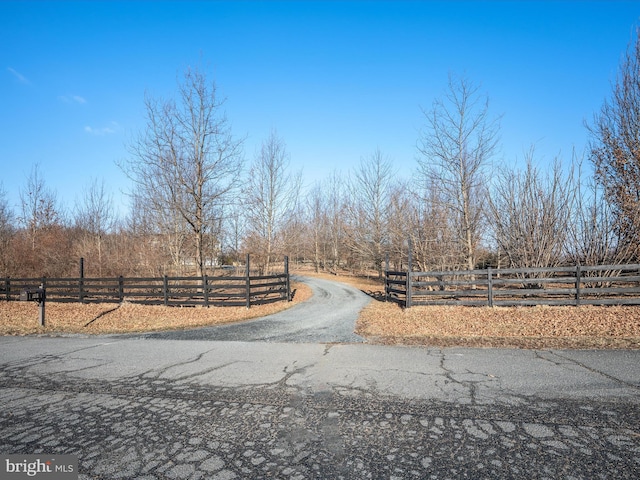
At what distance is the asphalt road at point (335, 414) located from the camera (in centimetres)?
293

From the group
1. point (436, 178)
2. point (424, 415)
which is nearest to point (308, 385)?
point (424, 415)

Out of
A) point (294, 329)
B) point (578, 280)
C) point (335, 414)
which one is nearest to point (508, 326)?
point (578, 280)

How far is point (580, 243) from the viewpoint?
44.0 feet

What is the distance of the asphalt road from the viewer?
293cm

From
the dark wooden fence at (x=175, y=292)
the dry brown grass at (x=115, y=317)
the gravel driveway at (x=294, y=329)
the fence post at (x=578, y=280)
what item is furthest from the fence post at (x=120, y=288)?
the fence post at (x=578, y=280)

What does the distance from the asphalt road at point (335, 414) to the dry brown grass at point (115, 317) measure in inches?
166

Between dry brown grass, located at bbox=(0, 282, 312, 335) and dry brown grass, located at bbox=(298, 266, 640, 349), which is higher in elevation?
dry brown grass, located at bbox=(298, 266, 640, 349)

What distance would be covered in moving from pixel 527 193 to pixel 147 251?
18.7m

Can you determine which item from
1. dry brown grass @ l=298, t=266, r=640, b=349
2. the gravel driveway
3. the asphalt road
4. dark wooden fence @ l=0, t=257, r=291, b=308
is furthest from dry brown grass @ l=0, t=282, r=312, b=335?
dry brown grass @ l=298, t=266, r=640, b=349

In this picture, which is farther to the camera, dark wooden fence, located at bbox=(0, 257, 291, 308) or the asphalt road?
dark wooden fence, located at bbox=(0, 257, 291, 308)

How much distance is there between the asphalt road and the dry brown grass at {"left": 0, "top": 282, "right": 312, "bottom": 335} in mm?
4219

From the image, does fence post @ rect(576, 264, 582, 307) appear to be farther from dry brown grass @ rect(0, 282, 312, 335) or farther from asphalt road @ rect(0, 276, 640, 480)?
dry brown grass @ rect(0, 282, 312, 335)

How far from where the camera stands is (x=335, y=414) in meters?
3.95

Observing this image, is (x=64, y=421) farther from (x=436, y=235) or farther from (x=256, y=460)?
(x=436, y=235)
